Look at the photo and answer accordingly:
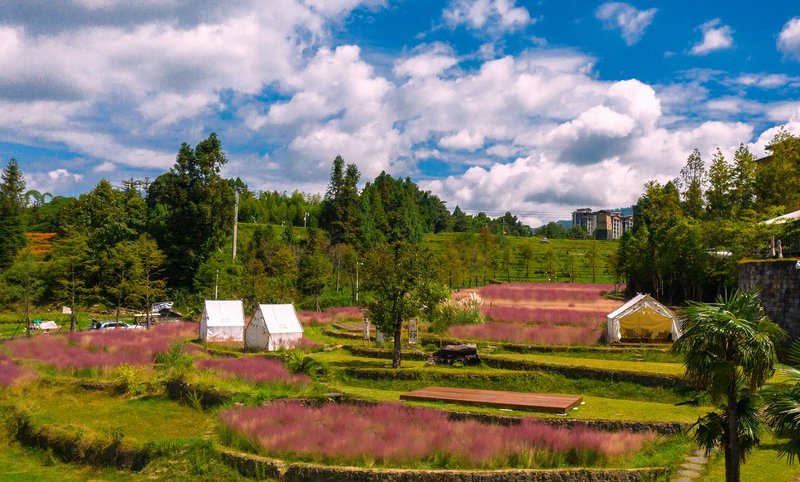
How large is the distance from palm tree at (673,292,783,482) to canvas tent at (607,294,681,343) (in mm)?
21365

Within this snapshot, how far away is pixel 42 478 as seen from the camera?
1788 centimetres

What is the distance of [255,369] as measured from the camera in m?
27.1

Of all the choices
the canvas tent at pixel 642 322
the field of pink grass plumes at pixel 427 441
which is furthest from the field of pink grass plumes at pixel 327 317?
the field of pink grass plumes at pixel 427 441

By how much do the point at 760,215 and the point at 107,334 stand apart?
144ft

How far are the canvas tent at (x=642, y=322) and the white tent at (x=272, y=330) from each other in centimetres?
1805

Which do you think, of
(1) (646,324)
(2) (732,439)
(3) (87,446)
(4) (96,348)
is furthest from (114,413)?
(1) (646,324)

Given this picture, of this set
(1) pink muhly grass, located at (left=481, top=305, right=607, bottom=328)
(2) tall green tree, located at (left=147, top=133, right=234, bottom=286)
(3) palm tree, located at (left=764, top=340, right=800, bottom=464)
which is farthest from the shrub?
(2) tall green tree, located at (left=147, top=133, right=234, bottom=286)

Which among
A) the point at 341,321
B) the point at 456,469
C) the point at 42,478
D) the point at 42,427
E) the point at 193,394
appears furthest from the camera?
the point at 341,321

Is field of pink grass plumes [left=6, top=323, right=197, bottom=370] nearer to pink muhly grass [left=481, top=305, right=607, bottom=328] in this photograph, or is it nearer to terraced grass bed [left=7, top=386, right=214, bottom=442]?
terraced grass bed [left=7, top=386, right=214, bottom=442]

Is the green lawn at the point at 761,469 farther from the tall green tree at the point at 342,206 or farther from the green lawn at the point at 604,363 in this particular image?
the tall green tree at the point at 342,206

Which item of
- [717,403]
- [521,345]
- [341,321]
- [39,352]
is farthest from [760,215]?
[39,352]

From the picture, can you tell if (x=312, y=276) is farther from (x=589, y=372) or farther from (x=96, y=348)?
(x=589, y=372)

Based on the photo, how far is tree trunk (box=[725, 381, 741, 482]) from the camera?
1080 cm

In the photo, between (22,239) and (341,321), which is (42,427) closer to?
(341,321)
